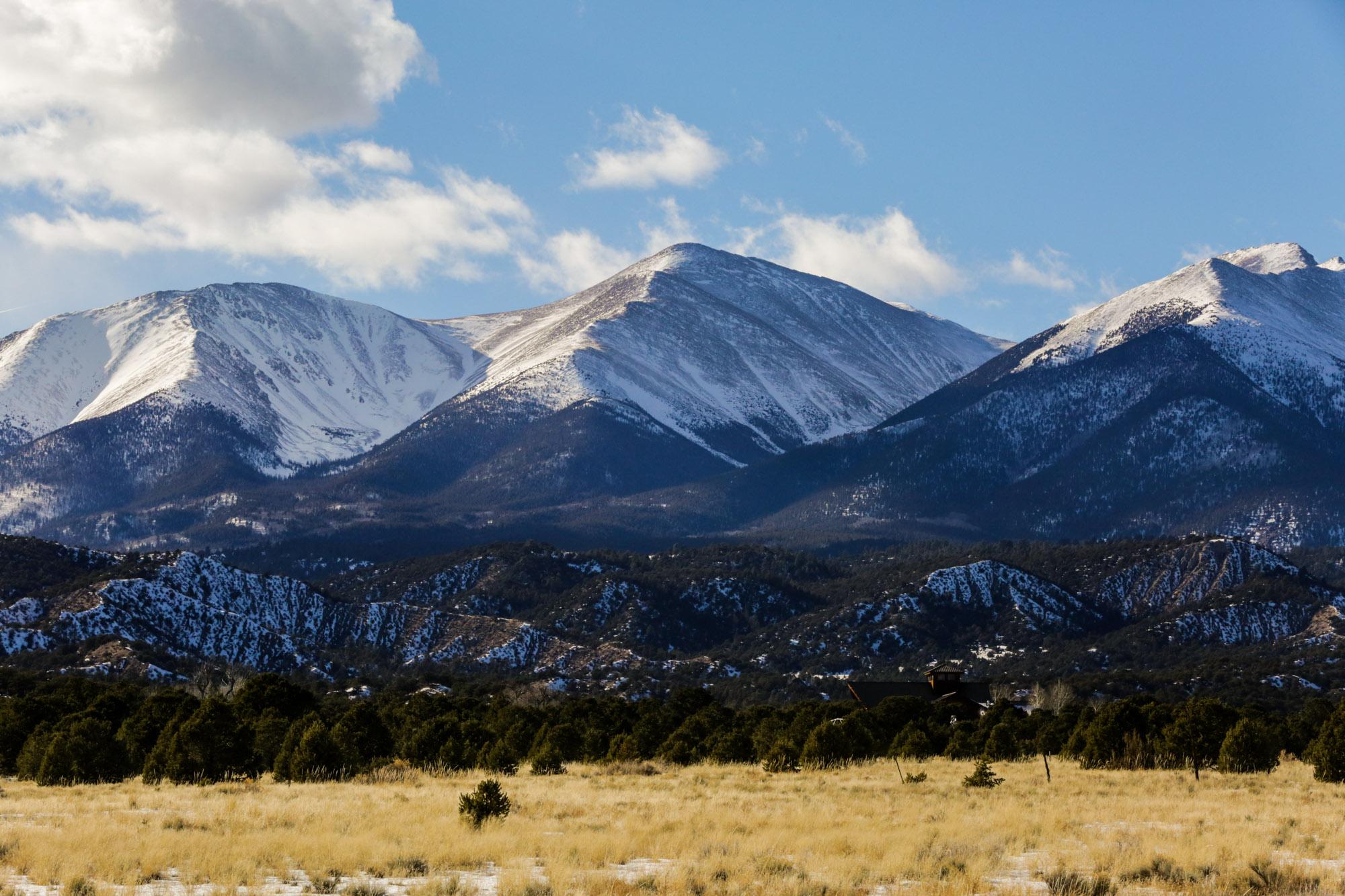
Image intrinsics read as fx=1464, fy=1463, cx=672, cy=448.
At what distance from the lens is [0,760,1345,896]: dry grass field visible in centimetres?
3275

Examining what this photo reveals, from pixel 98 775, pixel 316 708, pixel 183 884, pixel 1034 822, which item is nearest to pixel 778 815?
pixel 1034 822

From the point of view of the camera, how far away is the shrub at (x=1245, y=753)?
206ft

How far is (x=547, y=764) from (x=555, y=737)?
21.1 ft

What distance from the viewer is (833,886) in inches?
1268

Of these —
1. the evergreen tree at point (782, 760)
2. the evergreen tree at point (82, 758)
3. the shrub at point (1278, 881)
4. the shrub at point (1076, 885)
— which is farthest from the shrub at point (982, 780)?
the evergreen tree at point (82, 758)

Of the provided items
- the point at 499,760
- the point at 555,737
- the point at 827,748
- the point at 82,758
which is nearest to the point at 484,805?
the point at 82,758

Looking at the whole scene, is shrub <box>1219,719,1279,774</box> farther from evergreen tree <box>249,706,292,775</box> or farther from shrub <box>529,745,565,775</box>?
evergreen tree <box>249,706,292,775</box>

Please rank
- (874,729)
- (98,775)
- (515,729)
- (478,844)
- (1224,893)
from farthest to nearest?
(874,729)
(515,729)
(98,775)
(478,844)
(1224,893)

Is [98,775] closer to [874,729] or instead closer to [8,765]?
[8,765]

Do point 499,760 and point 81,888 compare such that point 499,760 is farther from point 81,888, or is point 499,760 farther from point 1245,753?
point 81,888

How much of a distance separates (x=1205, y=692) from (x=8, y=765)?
166 meters

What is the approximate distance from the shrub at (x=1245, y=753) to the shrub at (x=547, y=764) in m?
29.0

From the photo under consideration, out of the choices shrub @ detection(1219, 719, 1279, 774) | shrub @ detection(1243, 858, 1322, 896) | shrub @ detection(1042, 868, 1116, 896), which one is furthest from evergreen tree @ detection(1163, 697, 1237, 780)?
shrub @ detection(1042, 868, 1116, 896)

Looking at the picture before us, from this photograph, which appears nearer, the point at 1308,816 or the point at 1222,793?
the point at 1308,816
